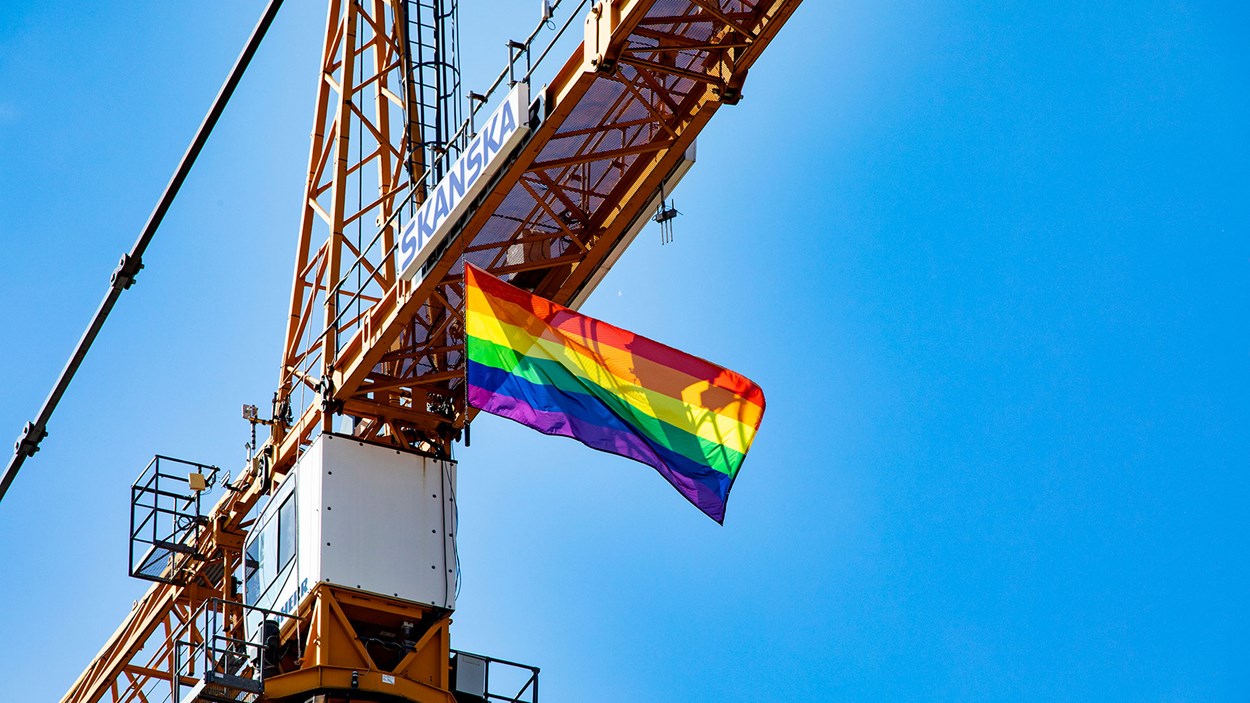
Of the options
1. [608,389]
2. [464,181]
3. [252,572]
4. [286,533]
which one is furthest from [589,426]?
[252,572]

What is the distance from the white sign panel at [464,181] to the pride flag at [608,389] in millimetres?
1195

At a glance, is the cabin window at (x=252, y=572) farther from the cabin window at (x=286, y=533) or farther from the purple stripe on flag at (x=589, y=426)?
the purple stripe on flag at (x=589, y=426)

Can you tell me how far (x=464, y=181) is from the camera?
3206cm

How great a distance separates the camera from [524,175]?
105 feet

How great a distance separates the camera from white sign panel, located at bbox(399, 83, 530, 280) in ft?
102

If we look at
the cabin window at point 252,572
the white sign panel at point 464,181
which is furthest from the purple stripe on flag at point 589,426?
the cabin window at point 252,572

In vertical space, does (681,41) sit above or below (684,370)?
above

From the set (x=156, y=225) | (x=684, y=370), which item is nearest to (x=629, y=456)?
(x=684, y=370)

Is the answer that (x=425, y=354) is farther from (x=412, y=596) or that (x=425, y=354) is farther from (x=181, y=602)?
(x=181, y=602)

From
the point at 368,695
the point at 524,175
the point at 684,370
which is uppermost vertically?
the point at 524,175

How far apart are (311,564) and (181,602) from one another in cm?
1050

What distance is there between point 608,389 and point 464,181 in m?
3.56

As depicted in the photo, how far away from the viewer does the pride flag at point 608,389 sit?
31.1 meters

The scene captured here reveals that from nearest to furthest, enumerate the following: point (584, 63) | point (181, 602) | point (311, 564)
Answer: point (584, 63), point (311, 564), point (181, 602)
